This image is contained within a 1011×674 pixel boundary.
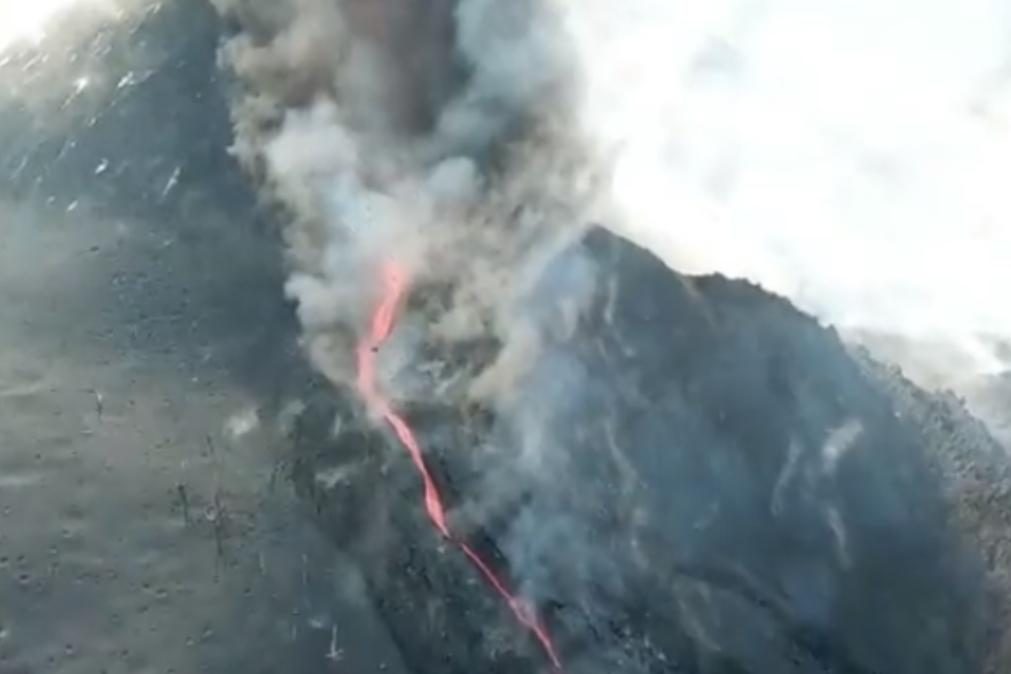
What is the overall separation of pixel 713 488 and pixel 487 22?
5354mm

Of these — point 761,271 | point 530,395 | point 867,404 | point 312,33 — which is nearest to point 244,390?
point 530,395

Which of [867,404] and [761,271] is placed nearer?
[867,404]

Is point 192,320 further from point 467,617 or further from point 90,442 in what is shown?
point 467,617

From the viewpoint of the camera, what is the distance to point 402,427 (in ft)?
64.6

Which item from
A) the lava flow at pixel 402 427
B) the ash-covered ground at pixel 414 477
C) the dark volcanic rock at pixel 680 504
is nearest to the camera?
the ash-covered ground at pixel 414 477

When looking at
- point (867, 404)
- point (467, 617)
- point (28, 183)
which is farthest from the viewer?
point (28, 183)

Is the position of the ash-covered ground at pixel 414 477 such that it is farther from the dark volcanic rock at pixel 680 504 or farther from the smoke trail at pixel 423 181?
the smoke trail at pixel 423 181

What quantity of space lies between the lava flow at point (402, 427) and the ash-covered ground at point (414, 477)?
0.14 meters

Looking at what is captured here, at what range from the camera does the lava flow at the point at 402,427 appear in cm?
1853

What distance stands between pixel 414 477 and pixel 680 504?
259 cm

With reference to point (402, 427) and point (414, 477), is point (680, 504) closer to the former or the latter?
point (414, 477)

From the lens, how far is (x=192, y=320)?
20.8 metres

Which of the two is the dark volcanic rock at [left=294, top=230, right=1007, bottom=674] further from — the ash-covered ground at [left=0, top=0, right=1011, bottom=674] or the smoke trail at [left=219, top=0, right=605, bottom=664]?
the smoke trail at [left=219, top=0, right=605, bottom=664]

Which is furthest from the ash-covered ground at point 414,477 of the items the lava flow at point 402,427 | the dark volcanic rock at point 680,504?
the lava flow at point 402,427
